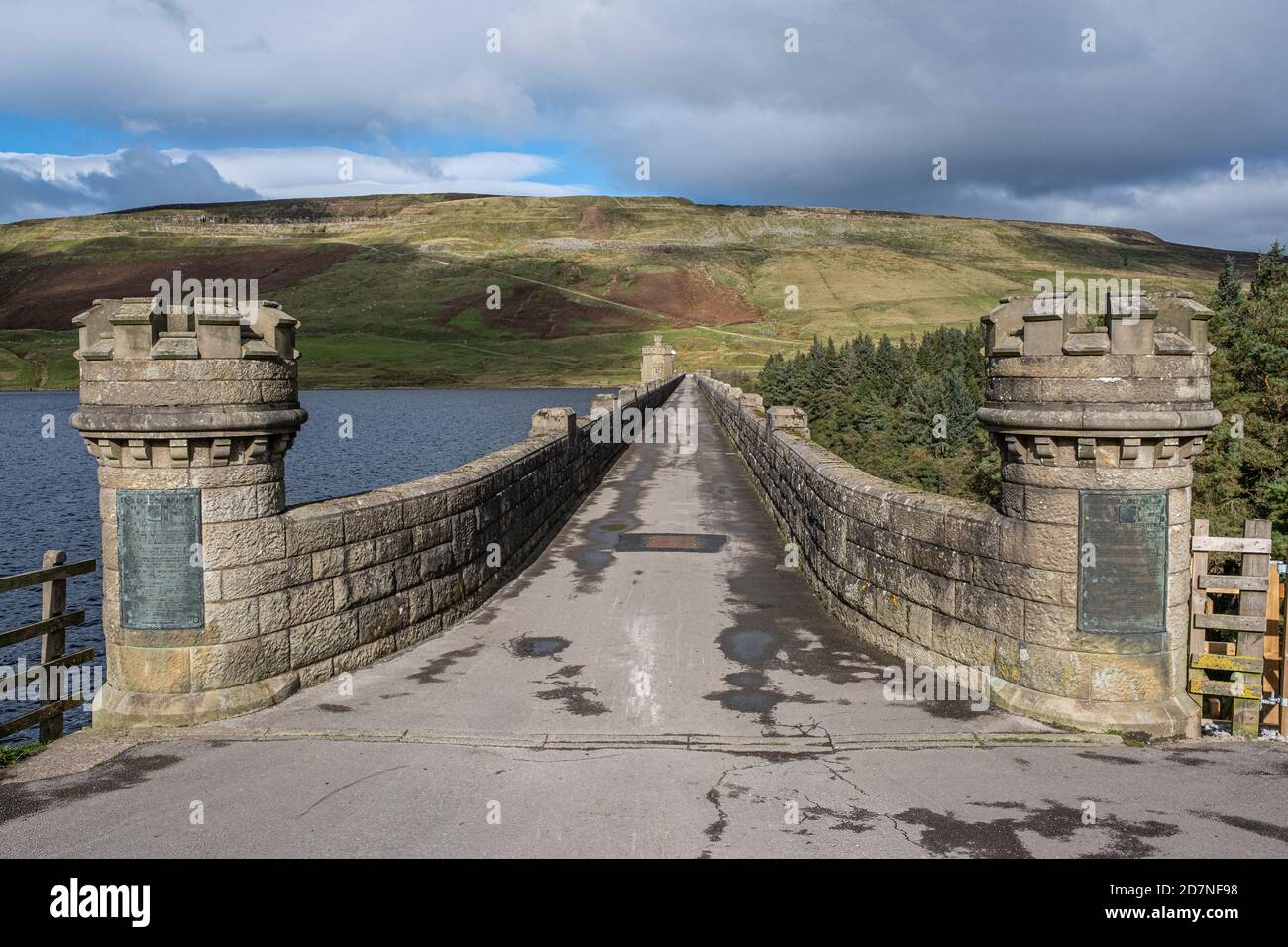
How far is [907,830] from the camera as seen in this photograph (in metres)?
5.30

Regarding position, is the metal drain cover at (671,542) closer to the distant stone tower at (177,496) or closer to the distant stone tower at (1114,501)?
the distant stone tower at (1114,501)

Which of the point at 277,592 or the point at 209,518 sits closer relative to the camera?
the point at 209,518

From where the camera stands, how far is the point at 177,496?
284 inches

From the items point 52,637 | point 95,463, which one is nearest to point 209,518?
point 52,637

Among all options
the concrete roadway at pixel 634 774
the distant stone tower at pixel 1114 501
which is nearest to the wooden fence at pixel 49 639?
the concrete roadway at pixel 634 774

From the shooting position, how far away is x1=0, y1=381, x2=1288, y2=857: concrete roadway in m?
5.17

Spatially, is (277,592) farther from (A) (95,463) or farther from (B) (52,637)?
(A) (95,463)

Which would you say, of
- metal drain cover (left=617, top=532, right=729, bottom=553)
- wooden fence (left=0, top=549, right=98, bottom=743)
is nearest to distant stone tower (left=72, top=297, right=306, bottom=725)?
wooden fence (left=0, top=549, right=98, bottom=743)

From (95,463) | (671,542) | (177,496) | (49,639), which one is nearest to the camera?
(177,496)

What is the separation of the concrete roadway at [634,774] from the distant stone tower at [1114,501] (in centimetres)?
48

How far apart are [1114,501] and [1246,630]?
131cm

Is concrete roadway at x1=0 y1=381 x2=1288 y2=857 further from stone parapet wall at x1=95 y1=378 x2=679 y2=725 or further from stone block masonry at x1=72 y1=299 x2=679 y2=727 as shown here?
stone block masonry at x1=72 y1=299 x2=679 y2=727
